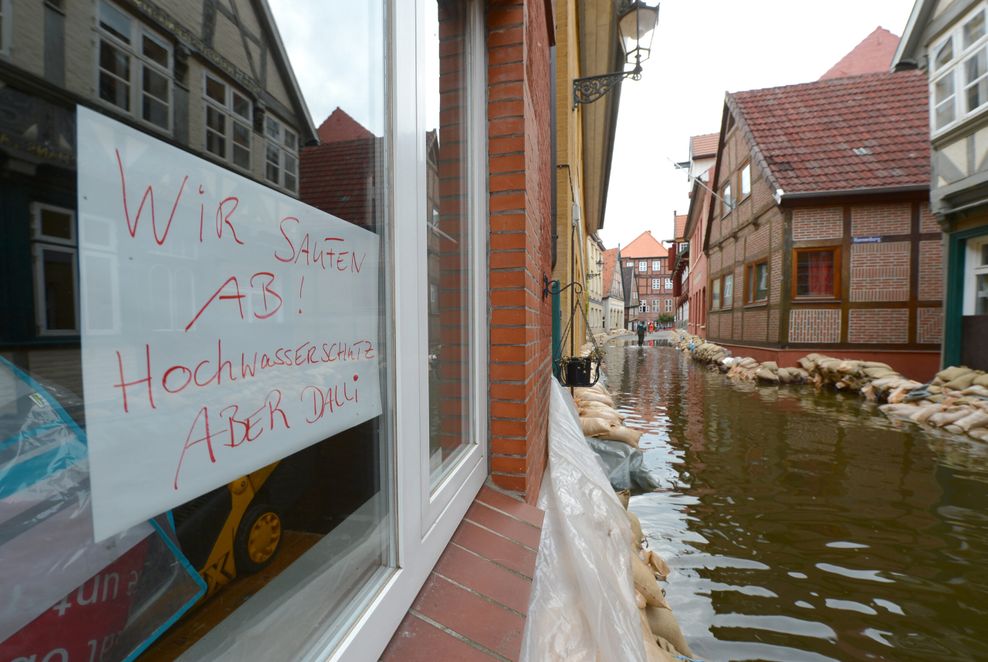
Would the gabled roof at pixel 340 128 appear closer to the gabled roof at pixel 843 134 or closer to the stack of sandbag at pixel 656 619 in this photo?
the stack of sandbag at pixel 656 619

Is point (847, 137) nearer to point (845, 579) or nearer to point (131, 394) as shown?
point (845, 579)

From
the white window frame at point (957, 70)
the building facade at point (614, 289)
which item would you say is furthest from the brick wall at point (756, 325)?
the building facade at point (614, 289)

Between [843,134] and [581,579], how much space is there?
14.0 m

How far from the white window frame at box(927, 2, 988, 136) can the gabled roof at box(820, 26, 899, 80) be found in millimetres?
13428

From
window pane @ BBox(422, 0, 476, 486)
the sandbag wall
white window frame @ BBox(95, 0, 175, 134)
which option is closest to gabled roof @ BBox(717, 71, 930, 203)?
the sandbag wall

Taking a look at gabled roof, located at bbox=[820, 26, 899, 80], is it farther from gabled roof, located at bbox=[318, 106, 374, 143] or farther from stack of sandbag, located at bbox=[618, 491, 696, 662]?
gabled roof, located at bbox=[318, 106, 374, 143]

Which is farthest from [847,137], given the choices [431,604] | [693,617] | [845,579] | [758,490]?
[431,604]

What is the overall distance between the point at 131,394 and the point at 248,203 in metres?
0.28

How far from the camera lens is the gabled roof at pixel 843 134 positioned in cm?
1078

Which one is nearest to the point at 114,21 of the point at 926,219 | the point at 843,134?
the point at 926,219

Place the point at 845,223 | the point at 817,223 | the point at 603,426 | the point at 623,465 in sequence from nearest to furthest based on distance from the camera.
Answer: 1. the point at 623,465
2. the point at 603,426
3. the point at 845,223
4. the point at 817,223

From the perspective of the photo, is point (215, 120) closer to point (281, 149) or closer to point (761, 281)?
point (281, 149)

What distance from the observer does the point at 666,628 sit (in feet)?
6.53

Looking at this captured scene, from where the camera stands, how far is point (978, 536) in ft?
10.3
